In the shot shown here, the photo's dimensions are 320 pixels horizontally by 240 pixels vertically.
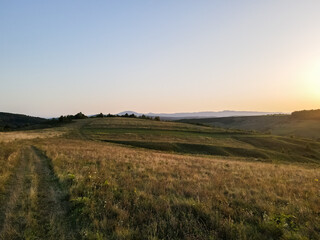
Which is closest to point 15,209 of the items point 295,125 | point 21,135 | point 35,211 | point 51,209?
point 35,211

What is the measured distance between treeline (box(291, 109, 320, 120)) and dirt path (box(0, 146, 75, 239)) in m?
133

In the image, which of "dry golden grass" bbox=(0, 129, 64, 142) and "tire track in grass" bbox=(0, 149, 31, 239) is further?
"dry golden grass" bbox=(0, 129, 64, 142)

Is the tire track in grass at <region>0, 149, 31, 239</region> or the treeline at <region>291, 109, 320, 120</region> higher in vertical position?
the treeline at <region>291, 109, 320, 120</region>

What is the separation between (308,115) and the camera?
11294 centimetres

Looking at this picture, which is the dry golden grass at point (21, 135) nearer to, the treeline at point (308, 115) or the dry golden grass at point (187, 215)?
the dry golden grass at point (187, 215)

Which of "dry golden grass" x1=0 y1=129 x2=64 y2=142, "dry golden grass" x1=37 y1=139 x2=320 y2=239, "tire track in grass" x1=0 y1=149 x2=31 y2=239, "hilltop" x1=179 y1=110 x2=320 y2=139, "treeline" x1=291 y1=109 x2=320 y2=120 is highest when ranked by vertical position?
"treeline" x1=291 y1=109 x2=320 y2=120

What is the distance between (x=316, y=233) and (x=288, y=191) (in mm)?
4636

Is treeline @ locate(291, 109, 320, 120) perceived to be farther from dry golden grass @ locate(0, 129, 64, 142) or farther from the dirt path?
the dirt path

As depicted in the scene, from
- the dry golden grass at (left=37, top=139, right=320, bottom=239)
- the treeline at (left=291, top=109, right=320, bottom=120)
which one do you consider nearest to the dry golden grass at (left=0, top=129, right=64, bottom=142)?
the dry golden grass at (left=37, top=139, right=320, bottom=239)

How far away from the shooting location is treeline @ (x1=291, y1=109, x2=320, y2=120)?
108613 millimetres

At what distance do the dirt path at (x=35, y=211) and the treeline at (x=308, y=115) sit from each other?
133 metres

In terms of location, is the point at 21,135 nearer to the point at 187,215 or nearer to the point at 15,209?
the point at 15,209

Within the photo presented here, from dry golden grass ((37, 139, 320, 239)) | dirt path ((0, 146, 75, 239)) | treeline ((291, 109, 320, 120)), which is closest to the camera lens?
dry golden grass ((37, 139, 320, 239))

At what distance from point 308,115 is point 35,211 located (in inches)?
5546
